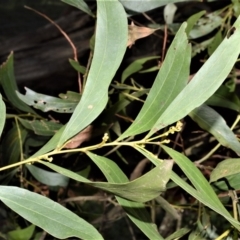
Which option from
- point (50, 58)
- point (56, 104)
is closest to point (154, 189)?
point (56, 104)

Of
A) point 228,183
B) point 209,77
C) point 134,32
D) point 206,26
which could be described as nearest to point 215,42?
point 206,26

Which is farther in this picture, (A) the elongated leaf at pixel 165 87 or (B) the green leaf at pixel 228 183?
(B) the green leaf at pixel 228 183

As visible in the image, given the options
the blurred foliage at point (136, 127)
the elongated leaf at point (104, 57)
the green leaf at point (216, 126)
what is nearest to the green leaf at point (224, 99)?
the blurred foliage at point (136, 127)

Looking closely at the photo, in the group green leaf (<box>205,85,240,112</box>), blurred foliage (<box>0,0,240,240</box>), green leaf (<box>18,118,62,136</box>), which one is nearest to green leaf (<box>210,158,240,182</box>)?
blurred foliage (<box>0,0,240,240</box>)

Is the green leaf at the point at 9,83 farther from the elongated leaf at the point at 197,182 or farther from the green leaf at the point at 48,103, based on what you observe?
the elongated leaf at the point at 197,182

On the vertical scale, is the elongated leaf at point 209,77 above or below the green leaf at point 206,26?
below
